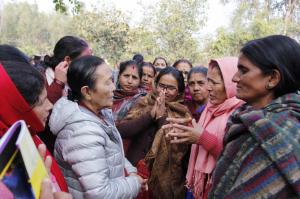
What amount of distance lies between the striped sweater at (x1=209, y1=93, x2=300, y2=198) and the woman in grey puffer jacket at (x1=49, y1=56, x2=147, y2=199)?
60cm

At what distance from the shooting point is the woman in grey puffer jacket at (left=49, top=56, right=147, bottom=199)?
1.73m

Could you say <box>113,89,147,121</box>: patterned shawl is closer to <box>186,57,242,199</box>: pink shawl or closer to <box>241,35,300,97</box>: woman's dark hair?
<box>186,57,242,199</box>: pink shawl

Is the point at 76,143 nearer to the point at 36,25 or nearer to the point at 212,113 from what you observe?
the point at 212,113

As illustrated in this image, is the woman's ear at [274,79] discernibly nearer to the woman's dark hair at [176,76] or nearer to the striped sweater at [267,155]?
the striped sweater at [267,155]

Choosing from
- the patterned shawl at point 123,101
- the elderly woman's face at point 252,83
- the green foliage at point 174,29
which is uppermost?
the elderly woman's face at point 252,83

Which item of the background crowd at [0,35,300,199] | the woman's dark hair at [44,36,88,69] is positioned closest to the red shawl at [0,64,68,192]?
the background crowd at [0,35,300,199]

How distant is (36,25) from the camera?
50.6 meters

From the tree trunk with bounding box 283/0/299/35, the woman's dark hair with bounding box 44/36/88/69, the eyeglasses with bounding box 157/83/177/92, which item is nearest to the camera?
the woman's dark hair with bounding box 44/36/88/69

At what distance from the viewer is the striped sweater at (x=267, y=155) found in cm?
138

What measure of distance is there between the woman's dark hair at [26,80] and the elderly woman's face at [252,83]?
0.94 meters

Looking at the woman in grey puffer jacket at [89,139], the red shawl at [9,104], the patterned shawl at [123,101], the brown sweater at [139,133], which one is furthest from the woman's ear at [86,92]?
the patterned shawl at [123,101]

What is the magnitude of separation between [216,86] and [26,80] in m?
1.39

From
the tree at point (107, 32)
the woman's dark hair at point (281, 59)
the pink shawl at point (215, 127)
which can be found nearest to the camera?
the woman's dark hair at point (281, 59)

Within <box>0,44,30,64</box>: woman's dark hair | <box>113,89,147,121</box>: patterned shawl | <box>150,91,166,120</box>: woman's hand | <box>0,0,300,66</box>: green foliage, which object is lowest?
<box>0,0,300,66</box>: green foliage
